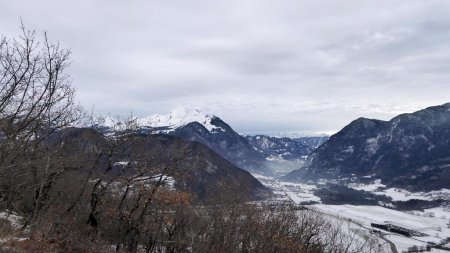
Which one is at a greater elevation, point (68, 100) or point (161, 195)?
point (68, 100)

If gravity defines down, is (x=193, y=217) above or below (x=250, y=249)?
above

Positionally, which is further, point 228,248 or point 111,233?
point 228,248

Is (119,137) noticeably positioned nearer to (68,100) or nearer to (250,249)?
(68,100)

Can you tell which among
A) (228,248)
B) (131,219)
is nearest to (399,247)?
(228,248)

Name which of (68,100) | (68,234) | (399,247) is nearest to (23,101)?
(68,100)

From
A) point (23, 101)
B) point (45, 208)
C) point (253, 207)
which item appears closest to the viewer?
point (23, 101)

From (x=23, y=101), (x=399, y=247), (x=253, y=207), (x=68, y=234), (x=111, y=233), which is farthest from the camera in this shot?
(x=399, y=247)

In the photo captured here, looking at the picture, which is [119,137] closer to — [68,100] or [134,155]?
[134,155]

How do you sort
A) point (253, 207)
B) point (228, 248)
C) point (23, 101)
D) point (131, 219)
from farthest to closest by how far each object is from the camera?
point (253, 207) → point (228, 248) → point (131, 219) → point (23, 101)

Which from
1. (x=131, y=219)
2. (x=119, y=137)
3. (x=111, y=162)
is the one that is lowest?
(x=131, y=219)
